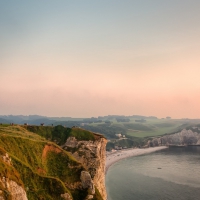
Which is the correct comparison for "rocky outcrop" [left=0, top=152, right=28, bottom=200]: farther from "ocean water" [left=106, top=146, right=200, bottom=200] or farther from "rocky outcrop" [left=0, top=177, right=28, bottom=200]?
"ocean water" [left=106, top=146, right=200, bottom=200]

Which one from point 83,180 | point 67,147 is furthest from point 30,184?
point 67,147

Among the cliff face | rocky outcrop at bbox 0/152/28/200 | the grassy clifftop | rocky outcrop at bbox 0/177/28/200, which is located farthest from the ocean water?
rocky outcrop at bbox 0/152/28/200

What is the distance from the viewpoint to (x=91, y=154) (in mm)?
101750

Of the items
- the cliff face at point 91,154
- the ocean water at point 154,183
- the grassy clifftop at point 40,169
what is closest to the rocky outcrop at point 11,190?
the grassy clifftop at point 40,169

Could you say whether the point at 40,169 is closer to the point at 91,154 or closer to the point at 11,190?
the point at 11,190

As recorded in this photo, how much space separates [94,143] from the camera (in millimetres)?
107438

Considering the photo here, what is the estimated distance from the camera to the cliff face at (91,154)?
318 feet

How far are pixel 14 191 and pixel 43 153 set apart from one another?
3270 cm

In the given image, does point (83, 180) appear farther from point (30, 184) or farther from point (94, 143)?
point (94, 143)

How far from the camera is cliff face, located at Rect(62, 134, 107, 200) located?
9706cm

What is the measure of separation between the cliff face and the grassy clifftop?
82.8 ft

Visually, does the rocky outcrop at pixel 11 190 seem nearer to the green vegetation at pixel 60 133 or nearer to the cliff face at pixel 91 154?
the cliff face at pixel 91 154

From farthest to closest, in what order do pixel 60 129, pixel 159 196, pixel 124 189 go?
1. pixel 124 189
2. pixel 159 196
3. pixel 60 129

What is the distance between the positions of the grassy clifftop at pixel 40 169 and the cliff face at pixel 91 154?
25251 millimetres
